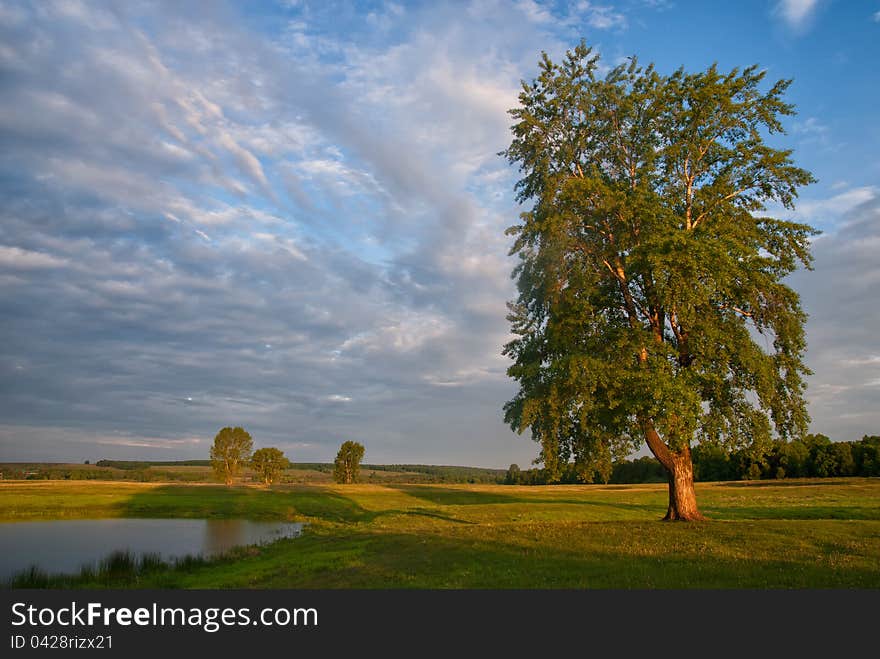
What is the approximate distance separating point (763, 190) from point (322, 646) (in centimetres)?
2951

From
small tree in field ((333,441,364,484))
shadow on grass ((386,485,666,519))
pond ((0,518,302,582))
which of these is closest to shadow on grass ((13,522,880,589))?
pond ((0,518,302,582))

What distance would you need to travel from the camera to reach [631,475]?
13038 cm

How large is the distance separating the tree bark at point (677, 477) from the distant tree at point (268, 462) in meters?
116

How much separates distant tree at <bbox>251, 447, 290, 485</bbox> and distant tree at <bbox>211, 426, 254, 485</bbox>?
4.32 metres

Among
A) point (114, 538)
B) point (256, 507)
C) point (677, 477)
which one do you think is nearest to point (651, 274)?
point (677, 477)

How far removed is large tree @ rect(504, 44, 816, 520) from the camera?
954 inches

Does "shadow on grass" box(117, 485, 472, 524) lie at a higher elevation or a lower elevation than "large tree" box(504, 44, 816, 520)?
lower

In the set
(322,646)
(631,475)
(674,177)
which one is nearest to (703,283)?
(674,177)

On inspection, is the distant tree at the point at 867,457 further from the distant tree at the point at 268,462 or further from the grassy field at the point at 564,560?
the distant tree at the point at 268,462

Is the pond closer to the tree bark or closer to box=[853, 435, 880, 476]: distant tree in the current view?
the tree bark

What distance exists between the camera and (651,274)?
83.8 feet

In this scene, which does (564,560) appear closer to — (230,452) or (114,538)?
(114,538)

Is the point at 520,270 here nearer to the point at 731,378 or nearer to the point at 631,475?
the point at 731,378


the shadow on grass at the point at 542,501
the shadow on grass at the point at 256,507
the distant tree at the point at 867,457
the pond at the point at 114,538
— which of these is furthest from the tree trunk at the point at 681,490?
the distant tree at the point at 867,457
